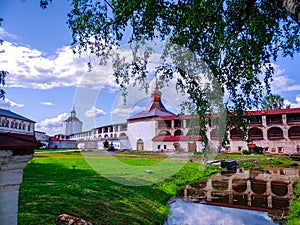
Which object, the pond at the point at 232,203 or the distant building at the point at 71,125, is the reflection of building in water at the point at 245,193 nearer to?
the pond at the point at 232,203

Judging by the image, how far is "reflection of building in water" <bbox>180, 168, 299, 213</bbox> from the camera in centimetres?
1045

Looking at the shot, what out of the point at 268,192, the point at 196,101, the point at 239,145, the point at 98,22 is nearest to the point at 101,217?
the point at 196,101

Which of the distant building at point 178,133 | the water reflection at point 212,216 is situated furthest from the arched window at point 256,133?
the water reflection at point 212,216

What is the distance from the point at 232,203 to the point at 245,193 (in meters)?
2.37

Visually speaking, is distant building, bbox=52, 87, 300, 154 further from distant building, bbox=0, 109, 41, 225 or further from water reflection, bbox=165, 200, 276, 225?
distant building, bbox=0, 109, 41, 225

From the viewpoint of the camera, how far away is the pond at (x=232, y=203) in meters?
8.48

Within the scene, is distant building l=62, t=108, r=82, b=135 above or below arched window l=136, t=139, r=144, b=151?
above

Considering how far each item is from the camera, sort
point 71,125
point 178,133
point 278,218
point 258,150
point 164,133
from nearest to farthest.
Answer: point 278,218 → point 258,150 → point 178,133 → point 164,133 → point 71,125

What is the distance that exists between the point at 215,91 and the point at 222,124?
28.9 inches

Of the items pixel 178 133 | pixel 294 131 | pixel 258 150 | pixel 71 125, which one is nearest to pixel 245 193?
pixel 258 150

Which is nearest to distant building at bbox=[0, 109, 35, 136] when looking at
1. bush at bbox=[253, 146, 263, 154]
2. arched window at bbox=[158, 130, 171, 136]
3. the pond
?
arched window at bbox=[158, 130, 171, 136]

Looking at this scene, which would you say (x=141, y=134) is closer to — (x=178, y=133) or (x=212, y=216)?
(x=178, y=133)

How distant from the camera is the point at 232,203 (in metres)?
10.6

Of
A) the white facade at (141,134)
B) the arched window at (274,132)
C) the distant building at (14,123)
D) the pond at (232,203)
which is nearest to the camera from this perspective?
the pond at (232,203)
